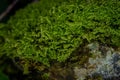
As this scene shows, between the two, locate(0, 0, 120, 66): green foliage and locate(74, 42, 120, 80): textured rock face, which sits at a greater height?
locate(0, 0, 120, 66): green foliage

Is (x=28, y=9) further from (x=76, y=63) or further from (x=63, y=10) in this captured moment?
(x=76, y=63)

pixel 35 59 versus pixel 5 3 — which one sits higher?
pixel 5 3

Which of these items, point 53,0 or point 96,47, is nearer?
point 96,47

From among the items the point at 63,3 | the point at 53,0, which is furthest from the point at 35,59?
the point at 53,0

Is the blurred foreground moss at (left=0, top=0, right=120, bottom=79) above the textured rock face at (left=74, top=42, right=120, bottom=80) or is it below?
above
